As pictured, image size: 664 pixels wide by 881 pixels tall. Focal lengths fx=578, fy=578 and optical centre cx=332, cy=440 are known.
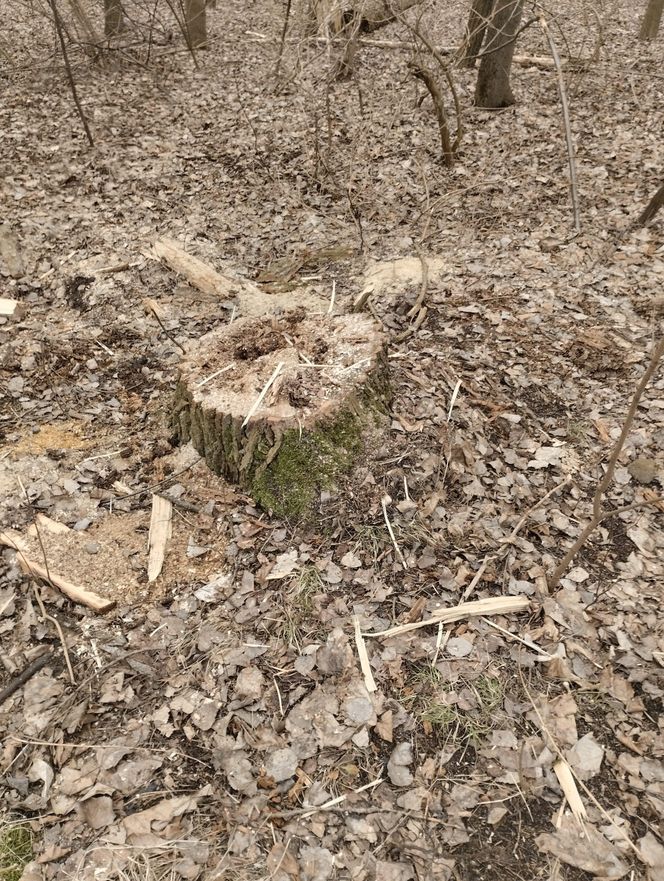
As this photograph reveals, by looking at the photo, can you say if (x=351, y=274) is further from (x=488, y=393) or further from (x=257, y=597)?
(x=257, y=597)

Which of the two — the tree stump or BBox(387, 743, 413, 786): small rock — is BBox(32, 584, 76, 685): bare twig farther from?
BBox(387, 743, 413, 786): small rock

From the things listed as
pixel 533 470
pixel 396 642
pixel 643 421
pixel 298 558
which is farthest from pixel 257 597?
pixel 643 421

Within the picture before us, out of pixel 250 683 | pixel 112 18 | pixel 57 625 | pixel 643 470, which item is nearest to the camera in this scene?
pixel 250 683

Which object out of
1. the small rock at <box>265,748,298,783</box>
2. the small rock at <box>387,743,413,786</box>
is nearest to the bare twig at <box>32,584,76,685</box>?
the small rock at <box>265,748,298,783</box>

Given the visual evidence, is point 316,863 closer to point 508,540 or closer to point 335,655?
point 335,655

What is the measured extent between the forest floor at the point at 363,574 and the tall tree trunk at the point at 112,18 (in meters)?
5.90

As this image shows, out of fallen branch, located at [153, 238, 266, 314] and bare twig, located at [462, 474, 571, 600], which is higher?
fallen branch, located at [153, 238, 266, 314]

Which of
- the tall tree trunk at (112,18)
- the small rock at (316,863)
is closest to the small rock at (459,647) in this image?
the small rock at (316,863)

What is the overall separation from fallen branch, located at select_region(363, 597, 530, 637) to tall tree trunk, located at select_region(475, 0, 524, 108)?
23.4 ft

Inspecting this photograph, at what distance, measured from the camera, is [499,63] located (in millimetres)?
7867

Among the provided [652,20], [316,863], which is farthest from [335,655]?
[652,20]

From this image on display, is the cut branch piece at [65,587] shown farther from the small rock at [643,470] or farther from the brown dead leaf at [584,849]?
the small rock at [643,470]

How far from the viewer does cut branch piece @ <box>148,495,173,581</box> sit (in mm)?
3273

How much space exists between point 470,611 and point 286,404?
149 cm
